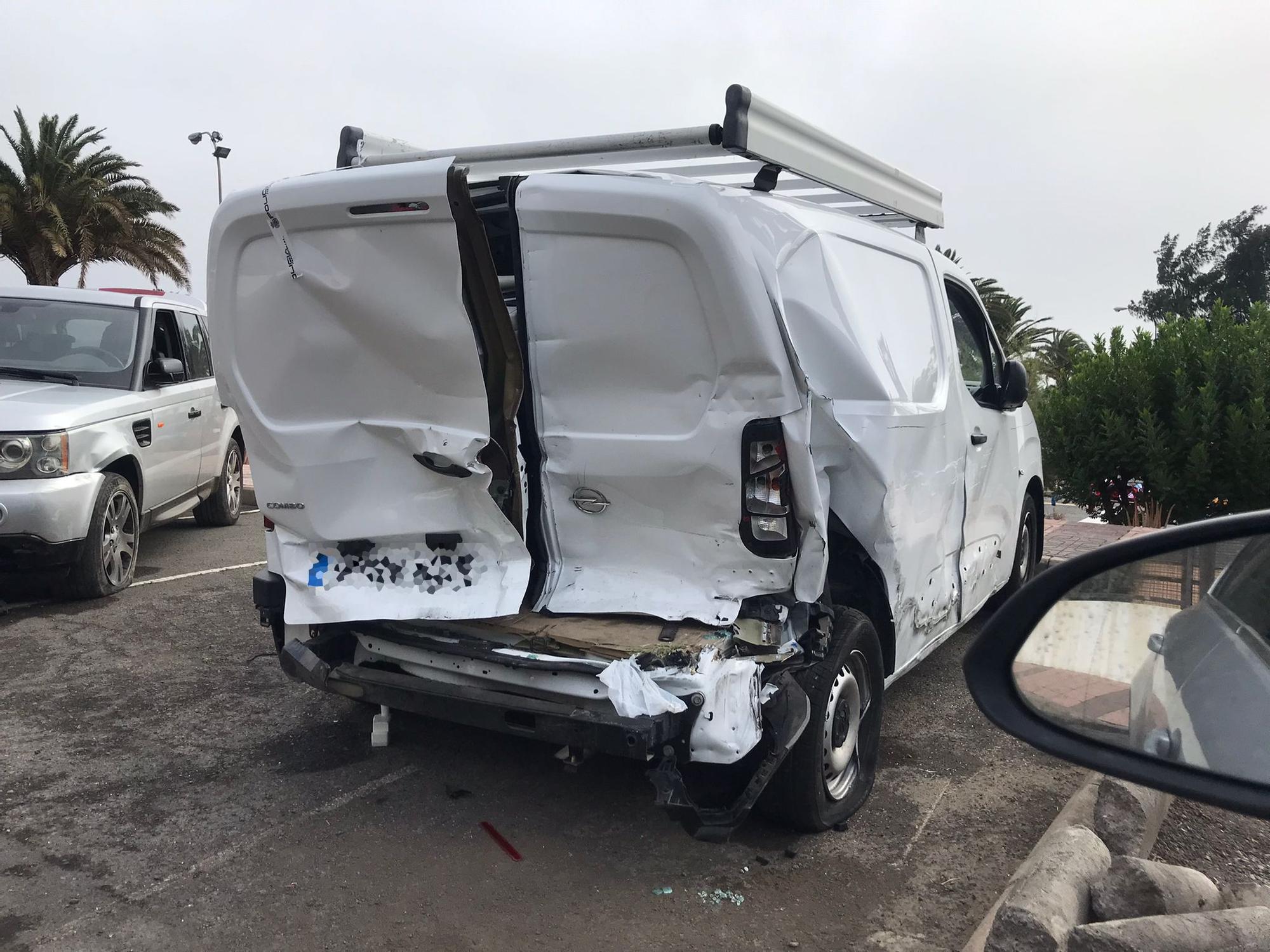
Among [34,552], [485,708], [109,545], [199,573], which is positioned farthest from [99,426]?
[485,708]

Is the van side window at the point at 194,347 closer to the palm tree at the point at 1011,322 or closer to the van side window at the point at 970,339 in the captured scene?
the van side window at the point at 970,339

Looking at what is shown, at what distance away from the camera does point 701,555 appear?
3.54m

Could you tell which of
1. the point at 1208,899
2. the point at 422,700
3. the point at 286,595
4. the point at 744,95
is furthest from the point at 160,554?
the point at 1208,899

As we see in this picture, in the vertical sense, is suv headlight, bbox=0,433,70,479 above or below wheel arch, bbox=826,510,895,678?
below

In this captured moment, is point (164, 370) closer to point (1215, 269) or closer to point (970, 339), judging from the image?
point (970, 339)

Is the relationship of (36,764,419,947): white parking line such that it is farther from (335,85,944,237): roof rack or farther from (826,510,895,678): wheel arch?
(335,85,944,237): roof rack

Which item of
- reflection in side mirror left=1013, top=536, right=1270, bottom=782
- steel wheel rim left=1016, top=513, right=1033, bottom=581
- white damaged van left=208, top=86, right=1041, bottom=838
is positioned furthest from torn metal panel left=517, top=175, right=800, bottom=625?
steel wheel rim left=1016, top=513, right=1033, bottom=581

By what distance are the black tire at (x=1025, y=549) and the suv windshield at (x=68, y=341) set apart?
5973 millimetres

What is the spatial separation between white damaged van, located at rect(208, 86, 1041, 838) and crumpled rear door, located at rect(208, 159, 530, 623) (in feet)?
0.03

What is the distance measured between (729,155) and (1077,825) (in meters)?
2.43

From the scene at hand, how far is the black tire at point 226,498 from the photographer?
9.39 meters

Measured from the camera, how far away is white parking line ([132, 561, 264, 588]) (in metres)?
7.37

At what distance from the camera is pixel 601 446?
356 cm

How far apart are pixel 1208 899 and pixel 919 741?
1942mm
